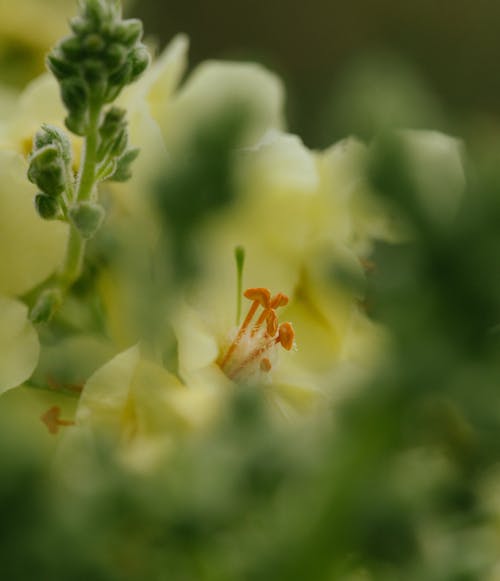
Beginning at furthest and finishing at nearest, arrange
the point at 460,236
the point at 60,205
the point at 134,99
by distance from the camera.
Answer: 1. the point at 134,99
2. the point at 60,205
3. the point at 460,236

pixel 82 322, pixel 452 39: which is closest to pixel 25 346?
pixel 82 322

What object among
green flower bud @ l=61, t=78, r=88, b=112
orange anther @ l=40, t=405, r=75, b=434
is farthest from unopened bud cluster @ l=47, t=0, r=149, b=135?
orange anther @ l=40, t=405, r=75, b=434

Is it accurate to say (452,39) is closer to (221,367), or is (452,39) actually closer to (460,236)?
(221,367)

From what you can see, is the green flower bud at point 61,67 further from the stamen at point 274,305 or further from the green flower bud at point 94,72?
the stamen at point 274,305

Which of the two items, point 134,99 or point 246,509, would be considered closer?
point 246,509

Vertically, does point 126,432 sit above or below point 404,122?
below

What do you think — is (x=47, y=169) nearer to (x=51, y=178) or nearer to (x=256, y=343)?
(x=51, y=178)

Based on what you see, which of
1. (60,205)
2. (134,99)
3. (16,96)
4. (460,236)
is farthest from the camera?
(16,96)
